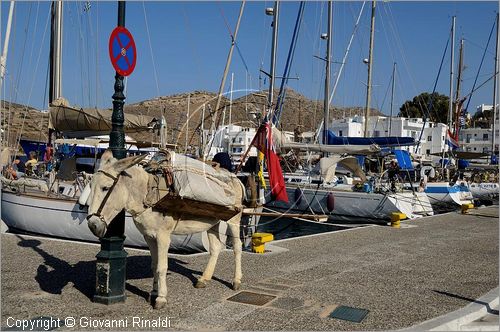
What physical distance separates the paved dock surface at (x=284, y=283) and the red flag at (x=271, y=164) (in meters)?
1.49

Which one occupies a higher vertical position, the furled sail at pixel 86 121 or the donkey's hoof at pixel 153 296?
the furled sail at pixel 86 121

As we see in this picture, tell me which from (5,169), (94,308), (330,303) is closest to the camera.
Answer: (94,308)

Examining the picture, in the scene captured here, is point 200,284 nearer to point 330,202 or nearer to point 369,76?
point 330,202

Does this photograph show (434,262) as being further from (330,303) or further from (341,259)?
(330,303)

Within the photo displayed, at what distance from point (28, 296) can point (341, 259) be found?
6.42 metres

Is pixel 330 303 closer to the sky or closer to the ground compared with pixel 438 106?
closer to the ground

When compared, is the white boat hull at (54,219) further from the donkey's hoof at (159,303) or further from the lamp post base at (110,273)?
the donkey's hoof at (159,303)

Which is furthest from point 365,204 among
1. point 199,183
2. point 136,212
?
point 136,212

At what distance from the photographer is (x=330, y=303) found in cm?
753

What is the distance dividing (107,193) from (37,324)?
180 centimetres

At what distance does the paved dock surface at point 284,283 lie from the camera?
6770 millimetres

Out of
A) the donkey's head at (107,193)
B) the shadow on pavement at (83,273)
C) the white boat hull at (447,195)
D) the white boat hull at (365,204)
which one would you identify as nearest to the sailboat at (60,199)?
the shadow on pavement at (83,273)

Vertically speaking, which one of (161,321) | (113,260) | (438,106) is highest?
(438,106)

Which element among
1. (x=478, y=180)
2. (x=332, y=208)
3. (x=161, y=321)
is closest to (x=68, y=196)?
(x=161, y=321)
